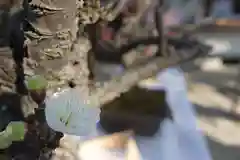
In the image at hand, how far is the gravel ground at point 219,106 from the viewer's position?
0.97m

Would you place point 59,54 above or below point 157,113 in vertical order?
above

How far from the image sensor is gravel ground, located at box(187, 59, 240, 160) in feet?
3.20

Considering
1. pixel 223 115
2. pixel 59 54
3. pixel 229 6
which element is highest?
pixel 59 54

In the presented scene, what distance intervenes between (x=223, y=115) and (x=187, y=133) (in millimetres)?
155

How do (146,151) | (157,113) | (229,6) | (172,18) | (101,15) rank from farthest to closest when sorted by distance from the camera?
(229,6), (172,18), (157,113), (146,151), (101,15)

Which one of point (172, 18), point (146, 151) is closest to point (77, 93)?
point (146, 151)

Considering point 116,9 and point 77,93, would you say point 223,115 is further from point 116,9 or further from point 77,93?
point 77,93

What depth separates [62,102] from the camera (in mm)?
532

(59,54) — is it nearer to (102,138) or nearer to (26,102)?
(26,102)

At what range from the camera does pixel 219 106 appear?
1134 mm

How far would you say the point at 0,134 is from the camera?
560mm

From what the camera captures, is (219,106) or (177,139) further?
(219,106)

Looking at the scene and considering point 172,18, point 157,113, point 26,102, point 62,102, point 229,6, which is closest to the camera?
point 62,102

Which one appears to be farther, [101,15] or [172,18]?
[172,18]
